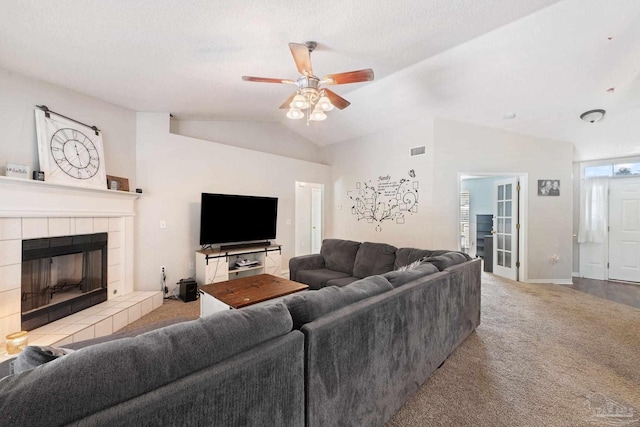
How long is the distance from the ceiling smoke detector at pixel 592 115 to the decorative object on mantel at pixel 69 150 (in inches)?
260

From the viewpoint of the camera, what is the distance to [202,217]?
3.87 m

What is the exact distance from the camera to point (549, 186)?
15.2 feet

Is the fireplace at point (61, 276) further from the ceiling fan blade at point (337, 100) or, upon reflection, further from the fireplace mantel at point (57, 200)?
the ceiling fan blade at point (337, 100)

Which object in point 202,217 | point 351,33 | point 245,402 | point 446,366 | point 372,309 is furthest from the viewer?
point 202,217

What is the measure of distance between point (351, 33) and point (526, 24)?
171 centimetres

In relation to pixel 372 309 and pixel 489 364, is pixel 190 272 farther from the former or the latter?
pixel 489 364

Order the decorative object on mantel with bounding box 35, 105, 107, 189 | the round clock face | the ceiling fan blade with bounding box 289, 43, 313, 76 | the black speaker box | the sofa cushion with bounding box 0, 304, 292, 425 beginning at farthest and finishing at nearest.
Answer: the black speaker box < the round clock face < the decorative object on mantel with bounding box 35, 105, 107, 189 < the ceiling fan blade with bounding box 289, 43, 313, 76 < the sofa cushion with bounding box 0, 304, 292, 425

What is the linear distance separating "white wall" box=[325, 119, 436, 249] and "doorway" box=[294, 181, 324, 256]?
0.83 ft

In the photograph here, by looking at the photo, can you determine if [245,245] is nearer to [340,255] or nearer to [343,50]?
[340,255]

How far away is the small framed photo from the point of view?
4629 mm

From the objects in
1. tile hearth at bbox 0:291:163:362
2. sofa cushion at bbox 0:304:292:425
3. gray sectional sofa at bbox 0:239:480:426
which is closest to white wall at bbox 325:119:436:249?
gray sectional sofa at bbox 0:239:480:426

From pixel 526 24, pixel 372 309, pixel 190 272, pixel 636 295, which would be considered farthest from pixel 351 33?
pixel 636 295

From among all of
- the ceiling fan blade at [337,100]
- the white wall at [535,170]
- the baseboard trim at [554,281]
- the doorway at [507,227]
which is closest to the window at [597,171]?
the white wall at [535,170]

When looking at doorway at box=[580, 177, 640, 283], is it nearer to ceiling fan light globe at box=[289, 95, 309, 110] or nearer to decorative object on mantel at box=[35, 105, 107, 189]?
ceiling fan light globe at box=[289, 95, 309, 110]
